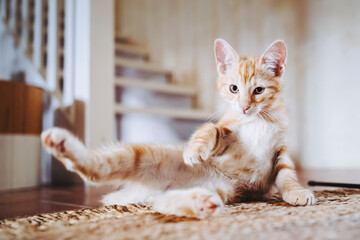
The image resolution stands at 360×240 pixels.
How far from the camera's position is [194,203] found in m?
0.69

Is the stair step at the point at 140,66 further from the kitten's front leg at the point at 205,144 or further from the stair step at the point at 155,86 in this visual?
the kitten's front leg at the point at 205,144

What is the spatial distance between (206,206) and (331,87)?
2.49m

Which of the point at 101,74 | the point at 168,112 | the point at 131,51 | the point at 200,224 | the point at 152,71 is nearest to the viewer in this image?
the point at 200,224

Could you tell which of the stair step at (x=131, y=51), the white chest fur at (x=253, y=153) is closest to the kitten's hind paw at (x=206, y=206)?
the white chest fur at (x=253, y=153)

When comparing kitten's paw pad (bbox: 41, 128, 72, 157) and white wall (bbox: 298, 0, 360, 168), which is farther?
white wall (bbox: 298, 0, 360, 168)

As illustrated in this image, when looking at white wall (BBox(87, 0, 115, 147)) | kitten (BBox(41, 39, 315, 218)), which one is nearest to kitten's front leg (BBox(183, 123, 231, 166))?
kitten (BBox(41, 39, 315, 218))

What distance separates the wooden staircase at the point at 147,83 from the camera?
255cm

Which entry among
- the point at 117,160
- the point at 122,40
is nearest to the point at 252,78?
the point at 117,160

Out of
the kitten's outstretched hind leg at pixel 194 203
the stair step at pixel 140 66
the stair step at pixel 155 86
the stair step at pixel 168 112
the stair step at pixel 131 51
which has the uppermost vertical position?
the stair step at pixel 131 51

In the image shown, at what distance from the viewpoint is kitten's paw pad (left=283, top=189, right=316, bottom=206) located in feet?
2.76

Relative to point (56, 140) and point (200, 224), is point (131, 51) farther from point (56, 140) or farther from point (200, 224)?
point (200, 224)

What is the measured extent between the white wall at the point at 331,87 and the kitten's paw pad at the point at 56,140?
258cm

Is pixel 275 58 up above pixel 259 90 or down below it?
above

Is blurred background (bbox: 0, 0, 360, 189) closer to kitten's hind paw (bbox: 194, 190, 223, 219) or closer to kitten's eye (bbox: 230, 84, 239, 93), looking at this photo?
kitten's eye (bbox: 230, 84, 239, 93)
